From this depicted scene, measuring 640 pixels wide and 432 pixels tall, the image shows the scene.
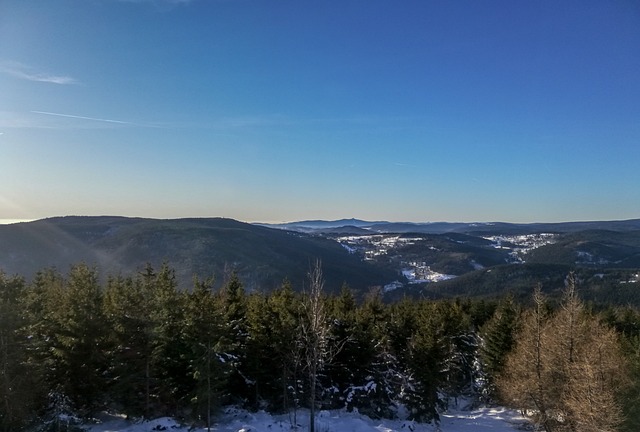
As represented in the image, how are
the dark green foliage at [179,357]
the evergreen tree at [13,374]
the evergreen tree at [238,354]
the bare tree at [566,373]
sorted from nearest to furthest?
the evergreen tree at [13,374] → the dark green foliage at [179,357] → the bare tree at [566,373] → the evergreen tree at [238,354]

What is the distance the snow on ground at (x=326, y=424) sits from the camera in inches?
998

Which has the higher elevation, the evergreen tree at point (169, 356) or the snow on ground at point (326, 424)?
the evergreen tree at point (169, 356)

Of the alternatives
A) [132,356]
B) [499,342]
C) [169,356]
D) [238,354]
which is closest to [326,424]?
[238,354]

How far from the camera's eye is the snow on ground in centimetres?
2536

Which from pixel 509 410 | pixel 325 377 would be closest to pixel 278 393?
→ pixel 325 377

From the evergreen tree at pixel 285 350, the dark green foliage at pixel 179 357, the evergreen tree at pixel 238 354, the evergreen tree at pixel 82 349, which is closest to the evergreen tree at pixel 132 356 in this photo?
the dark green foliage at pixel 179 357

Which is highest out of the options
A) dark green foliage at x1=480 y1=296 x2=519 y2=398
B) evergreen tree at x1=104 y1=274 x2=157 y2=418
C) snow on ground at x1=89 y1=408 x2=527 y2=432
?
evergreen tree at x1=104 y1=274 x2=157 y2=418

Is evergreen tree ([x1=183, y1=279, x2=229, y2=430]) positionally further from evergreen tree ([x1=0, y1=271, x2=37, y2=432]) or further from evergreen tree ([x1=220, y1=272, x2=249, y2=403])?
evergreen tree ([x1=0, y1=271, x2=37, y2=432])

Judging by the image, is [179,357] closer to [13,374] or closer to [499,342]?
[13,374]

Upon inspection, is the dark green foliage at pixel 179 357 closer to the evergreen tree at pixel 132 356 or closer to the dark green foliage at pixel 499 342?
the evergreen tree at pixel 132 356

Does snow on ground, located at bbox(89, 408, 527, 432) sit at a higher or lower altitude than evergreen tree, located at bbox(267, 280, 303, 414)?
lower

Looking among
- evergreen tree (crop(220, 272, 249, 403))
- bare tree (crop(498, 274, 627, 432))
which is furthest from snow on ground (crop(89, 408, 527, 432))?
bare tree (crop(498, 274, 627, 432))

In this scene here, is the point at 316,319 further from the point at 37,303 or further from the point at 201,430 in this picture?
the point at 37,303

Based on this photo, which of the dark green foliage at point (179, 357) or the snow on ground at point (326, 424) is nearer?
the dark green foliage at point (179, 357)
